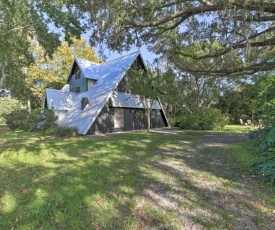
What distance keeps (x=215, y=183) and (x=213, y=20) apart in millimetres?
7025

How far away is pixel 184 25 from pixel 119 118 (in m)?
8.06

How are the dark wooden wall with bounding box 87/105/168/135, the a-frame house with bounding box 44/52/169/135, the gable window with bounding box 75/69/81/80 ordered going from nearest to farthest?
1. the dark wooden wall with bounding box 87/105/168/135
2. the a-frame house with bounding box 44/52/169/135
3. the gable window with bounding box 75/69/81/80

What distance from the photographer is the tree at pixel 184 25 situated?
20.0 ft

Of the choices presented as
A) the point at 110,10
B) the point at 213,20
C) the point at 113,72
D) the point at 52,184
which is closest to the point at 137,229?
the point at 52,184

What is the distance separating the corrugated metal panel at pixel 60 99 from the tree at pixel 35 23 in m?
7.49

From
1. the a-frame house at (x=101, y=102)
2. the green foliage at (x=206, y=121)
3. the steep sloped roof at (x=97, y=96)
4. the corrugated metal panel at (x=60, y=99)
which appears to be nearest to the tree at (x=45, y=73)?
the a-frame house at (x=101, y=102)

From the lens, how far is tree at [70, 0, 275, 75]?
6094mm

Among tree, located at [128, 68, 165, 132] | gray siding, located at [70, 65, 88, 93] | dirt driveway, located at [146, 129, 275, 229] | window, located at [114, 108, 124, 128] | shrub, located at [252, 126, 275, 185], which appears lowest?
dirt driveway, located at [146, 129, 275, 229]

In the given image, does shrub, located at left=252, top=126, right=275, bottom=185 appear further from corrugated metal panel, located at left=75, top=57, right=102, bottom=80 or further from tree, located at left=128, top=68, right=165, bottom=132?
corrugated metal panel, located at left=75, top=57, right=102, bottom=80

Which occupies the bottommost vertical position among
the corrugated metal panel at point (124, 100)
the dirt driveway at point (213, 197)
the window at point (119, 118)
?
the dirt driveway at point (213, 197)

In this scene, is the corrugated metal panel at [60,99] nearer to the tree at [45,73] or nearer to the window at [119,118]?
the window at [119,118]

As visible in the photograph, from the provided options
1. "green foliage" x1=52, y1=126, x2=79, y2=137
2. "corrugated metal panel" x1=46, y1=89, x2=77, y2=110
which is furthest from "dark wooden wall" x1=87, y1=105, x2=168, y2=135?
"corrugated metal panel" x1=46, y1=89, x2=77, y2=110

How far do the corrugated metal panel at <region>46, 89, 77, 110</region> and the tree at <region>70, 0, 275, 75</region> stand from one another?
8.47 m

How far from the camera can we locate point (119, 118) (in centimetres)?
1434
